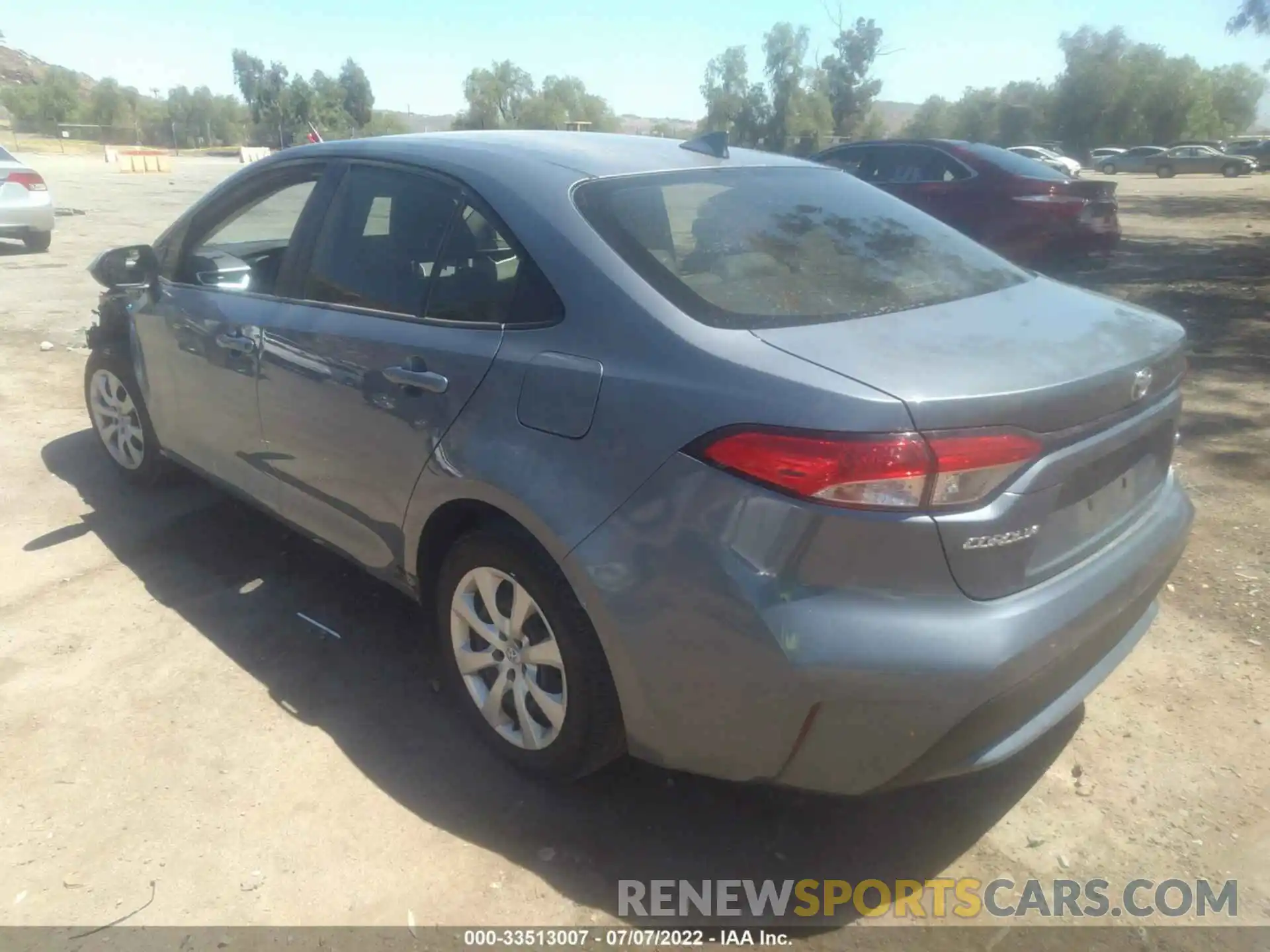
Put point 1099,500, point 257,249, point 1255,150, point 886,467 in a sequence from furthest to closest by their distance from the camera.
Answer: point 1255,150, point 257,249, point 1099,500, point 886,467

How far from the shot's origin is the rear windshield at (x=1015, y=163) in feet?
32.0

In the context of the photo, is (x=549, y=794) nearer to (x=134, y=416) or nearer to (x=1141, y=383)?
(x=1141, y=383)

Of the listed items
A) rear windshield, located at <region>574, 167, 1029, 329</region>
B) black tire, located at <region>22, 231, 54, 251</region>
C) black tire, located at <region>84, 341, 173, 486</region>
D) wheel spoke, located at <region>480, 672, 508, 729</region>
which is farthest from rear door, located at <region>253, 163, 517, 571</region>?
black tire, located at <region>22, 231, 54, 251</region>

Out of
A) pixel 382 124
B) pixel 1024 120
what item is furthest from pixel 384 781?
pixel 1024 120

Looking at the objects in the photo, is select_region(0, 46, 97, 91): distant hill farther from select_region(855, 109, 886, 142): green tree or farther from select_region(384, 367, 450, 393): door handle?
select_region(384, 367, 450, 393): door handle

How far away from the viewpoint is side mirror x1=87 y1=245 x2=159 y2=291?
14.0 feet

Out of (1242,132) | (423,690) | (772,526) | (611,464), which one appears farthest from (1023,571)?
(1242,132)

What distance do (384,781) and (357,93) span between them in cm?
7687

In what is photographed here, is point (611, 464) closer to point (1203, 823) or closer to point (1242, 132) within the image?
point (1203, 823)

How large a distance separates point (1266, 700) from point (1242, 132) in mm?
83905

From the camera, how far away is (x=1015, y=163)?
10.0m

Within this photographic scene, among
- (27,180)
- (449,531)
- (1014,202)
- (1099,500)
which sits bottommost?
(449,531)

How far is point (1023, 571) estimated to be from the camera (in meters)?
2.16

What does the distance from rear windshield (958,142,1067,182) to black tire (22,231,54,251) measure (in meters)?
11.7
